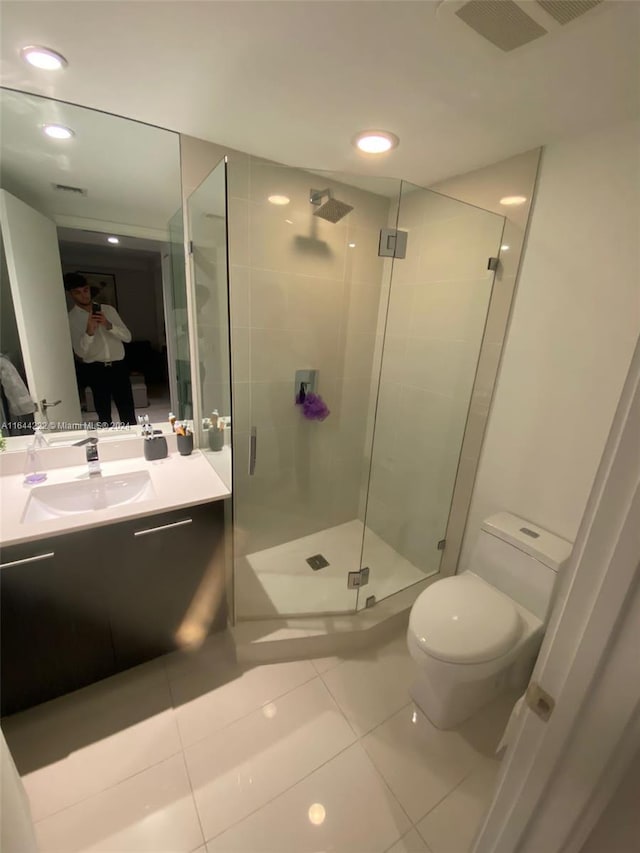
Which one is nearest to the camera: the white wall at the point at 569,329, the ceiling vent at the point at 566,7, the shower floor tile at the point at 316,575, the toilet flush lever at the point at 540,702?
the toilet flush lever at the point at 540,702

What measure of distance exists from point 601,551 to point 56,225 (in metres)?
1.98

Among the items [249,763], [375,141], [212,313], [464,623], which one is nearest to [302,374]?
[212,313]

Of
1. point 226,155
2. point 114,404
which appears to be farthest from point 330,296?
point 114,404

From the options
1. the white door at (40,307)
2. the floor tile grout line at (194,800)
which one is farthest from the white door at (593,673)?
the white door at (40,307)

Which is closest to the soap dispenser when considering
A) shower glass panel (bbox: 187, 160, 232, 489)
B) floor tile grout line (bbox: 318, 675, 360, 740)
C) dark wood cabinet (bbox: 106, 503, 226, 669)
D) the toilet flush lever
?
dark wood cabinet (bbox: 106, 503, 226, 669)

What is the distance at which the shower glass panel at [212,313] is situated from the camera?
1460 millimetres

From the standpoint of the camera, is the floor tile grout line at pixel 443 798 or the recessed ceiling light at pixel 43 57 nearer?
the recessed ceiling light at pixel 43 57

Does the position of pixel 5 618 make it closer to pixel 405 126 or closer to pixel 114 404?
pixel 114 404

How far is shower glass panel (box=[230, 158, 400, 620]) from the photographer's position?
1.76 m

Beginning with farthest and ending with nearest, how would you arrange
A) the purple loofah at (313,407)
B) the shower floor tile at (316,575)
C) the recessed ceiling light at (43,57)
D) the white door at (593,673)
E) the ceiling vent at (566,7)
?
the purple loofah at (313,407), the shower floor tile at (316,575), the recessed ceiling light at (43,57), the ceiling vent at (566,7), the white door at (593,673)

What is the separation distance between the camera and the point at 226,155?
5.16ft

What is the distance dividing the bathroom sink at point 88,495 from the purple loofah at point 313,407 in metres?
0.93

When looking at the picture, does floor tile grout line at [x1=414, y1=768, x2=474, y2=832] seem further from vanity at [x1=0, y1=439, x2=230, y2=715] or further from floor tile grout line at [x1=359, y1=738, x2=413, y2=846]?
vanity at [x1=0, y1=439, x2=230, y2=715]

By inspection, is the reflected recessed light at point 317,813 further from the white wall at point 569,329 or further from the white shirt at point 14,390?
the white shirt at point 14,390
